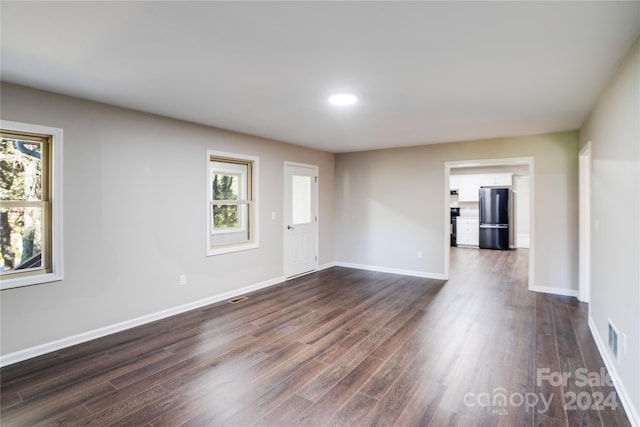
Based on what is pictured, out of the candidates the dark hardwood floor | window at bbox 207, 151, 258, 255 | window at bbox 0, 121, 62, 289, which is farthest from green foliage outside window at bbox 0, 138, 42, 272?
window at bbox 207, 151, 258, 255

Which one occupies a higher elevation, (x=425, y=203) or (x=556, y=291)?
(x=425, y=203)

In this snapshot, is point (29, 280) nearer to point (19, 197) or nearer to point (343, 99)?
point (19, 197)

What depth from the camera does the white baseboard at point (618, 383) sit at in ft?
6.34

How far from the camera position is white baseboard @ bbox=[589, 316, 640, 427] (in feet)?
6.34

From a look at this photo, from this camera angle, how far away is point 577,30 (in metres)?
1.89

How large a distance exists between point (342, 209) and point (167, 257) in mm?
3792

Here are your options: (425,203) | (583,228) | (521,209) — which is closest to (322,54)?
(425,203)

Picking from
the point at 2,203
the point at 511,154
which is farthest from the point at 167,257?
the point at 511,154

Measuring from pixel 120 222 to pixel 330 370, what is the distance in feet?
8.64

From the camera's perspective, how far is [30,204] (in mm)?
2857

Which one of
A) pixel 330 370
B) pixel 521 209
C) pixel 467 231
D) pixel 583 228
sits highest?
pixel 521 209

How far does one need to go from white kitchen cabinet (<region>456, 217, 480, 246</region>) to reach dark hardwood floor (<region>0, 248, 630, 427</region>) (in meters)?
5.64

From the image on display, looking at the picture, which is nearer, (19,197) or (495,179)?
(19,197)

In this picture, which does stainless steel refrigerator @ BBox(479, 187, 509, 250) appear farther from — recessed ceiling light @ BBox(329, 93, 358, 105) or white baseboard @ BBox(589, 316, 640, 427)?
recessed ceiling light @ BBox(329, 93, 358, 105)
